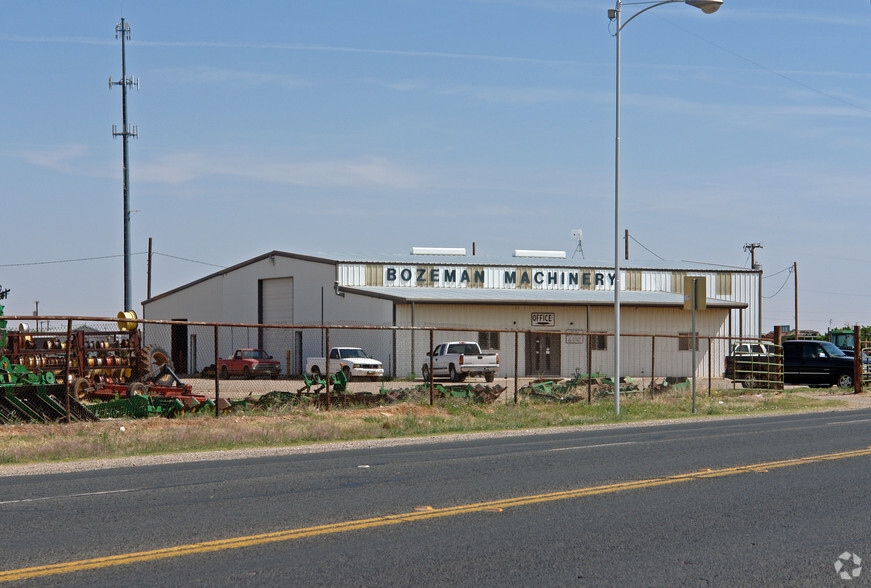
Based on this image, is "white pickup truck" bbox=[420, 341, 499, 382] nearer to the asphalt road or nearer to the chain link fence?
the chain link fence

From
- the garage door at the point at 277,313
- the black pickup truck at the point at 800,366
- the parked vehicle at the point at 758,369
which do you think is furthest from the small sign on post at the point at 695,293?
the garage door at the point at 277,313

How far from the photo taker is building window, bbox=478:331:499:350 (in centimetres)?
4866

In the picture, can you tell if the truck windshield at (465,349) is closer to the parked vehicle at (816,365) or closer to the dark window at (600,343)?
the dark window at (600,343)

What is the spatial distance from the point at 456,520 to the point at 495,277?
4807cm

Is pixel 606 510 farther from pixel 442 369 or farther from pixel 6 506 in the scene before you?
pixel 442 369

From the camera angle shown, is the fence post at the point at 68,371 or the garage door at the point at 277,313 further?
the garage door at the point at 277,313

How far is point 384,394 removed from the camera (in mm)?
25000

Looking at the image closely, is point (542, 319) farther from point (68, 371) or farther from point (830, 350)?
point (68, 371)

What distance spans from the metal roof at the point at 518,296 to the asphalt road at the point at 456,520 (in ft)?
107

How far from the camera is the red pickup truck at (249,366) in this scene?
150ft

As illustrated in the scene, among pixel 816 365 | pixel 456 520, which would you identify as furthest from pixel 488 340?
pixel 456 520

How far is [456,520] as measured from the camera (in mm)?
8977

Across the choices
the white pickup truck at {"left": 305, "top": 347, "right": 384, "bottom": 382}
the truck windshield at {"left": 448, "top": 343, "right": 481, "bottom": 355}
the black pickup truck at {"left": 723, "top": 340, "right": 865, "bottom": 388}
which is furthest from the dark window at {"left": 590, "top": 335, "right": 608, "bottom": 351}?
the white pickup truck at {"left": 305, "top": 347, "right": 384, "bottom": 382}

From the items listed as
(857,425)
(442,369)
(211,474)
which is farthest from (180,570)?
(442,369)
